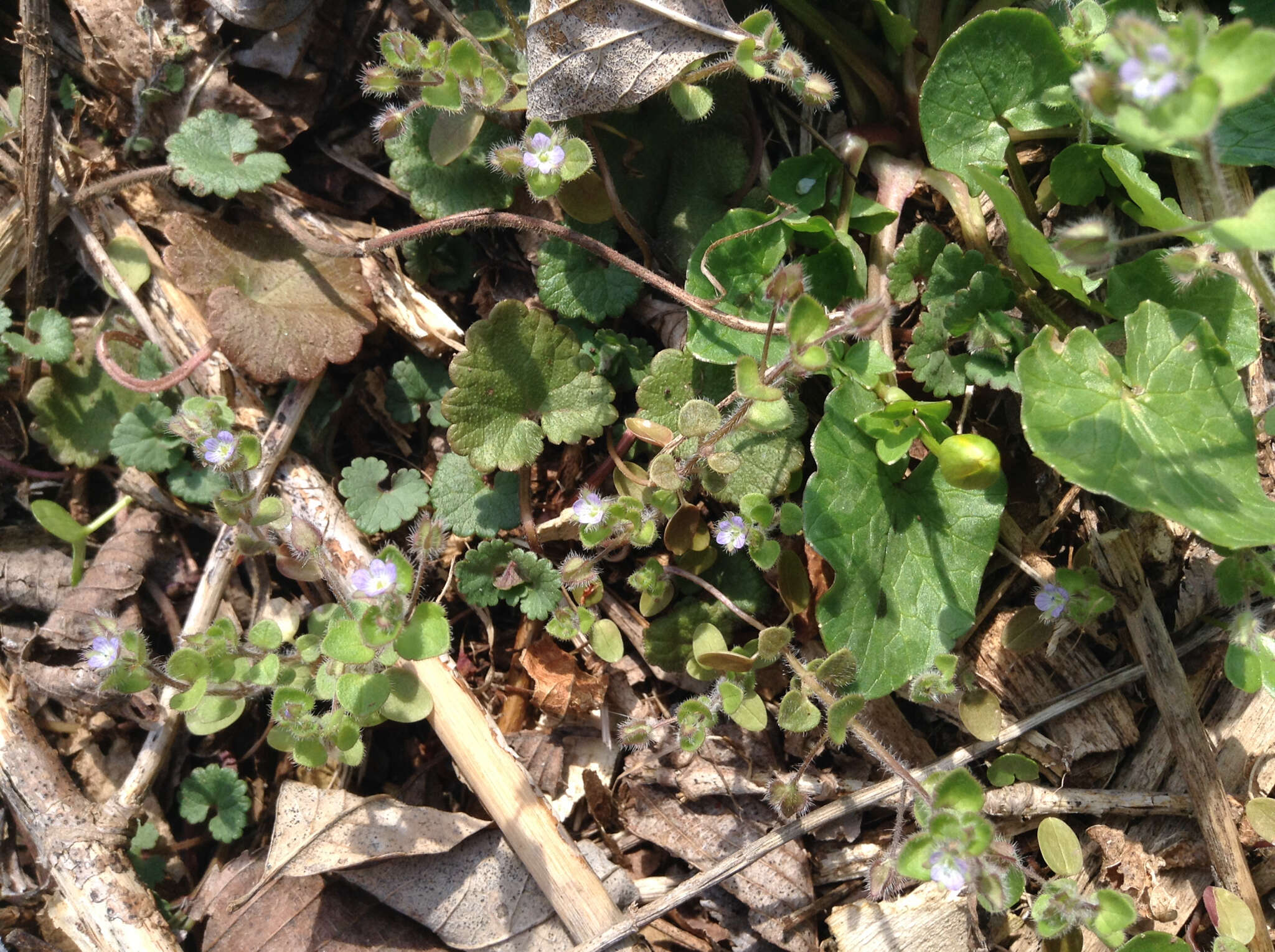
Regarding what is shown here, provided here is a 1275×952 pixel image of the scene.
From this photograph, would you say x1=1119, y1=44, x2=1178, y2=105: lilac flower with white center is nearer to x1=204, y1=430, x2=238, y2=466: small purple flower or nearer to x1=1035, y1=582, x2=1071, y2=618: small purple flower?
x1=1035, y1=582, x2=1071, y2=618: small purple flower

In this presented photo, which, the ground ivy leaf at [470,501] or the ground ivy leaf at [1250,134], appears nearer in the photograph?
the ground ivy leaf at [1250,134]

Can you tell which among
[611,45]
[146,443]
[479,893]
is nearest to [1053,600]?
[479,893]

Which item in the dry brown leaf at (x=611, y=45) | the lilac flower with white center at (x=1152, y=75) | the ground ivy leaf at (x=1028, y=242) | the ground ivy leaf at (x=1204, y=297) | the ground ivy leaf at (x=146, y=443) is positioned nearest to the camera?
the lilac flower with white center at (x=1152, y=75)

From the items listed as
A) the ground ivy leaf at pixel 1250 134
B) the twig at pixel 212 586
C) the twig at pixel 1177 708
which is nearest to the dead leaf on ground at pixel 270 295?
the twig at pixel 212 586

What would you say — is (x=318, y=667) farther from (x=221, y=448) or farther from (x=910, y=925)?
(x=910, y=925)

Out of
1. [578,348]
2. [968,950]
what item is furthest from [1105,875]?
[578,348]

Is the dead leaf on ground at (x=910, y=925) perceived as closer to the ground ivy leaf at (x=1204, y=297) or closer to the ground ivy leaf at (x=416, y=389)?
the ground ivy leaf at (x=1204, y=297)

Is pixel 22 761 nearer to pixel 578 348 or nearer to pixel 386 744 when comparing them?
pixel 386 744
